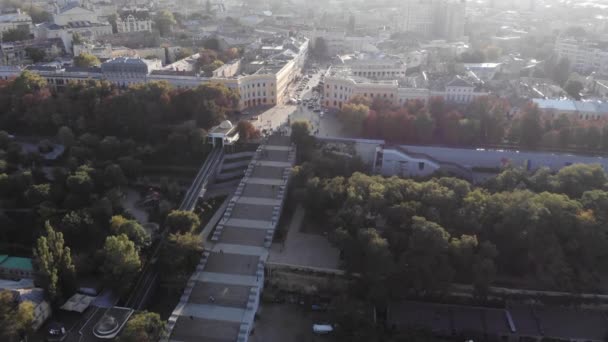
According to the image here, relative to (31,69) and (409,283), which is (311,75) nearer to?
(31,69)

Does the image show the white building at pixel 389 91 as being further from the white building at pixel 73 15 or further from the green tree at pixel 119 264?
the white building at pixel 73 15

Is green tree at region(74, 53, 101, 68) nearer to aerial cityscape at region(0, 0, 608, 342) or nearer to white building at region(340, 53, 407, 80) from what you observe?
aerial cityscape at region(0, 0, 608, 342)

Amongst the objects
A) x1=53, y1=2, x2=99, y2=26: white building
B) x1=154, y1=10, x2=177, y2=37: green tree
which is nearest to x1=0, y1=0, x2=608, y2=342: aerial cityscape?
x1=53, y1=2, x2=99, y2=26: white building

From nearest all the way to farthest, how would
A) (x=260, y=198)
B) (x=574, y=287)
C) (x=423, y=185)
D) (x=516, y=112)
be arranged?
(x=574, y=287), (x=423, y=185), (x=260, y=198), (x=516, y=112)

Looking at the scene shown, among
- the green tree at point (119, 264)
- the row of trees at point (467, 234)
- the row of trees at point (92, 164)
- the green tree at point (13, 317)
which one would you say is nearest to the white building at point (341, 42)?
the row of trees at point (92, 164)

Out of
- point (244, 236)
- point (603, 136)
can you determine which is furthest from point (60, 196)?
point (603, 136)

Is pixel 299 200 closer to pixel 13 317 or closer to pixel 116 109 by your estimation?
pixel 13 317
